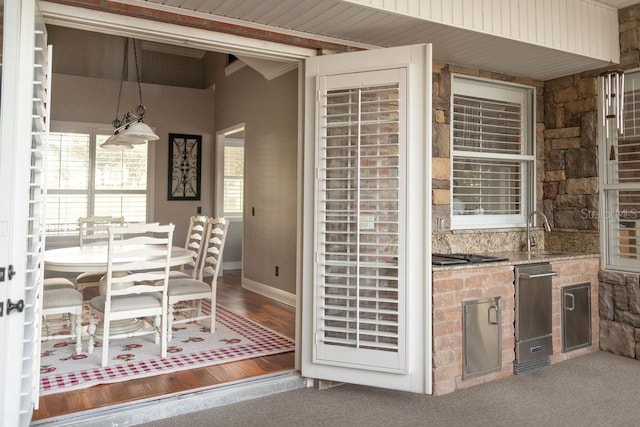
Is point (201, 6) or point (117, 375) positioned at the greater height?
point (201, 6)

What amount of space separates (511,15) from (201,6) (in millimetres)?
2065

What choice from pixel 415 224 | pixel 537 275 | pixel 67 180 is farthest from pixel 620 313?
pixel 67 180

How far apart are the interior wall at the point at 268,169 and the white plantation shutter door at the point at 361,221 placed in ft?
7.42

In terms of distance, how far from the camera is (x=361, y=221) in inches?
123

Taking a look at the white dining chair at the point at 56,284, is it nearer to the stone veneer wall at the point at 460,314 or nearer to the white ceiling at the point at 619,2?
the stone veneer wall at the point at 460,314

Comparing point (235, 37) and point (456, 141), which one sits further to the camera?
point (456, 141)

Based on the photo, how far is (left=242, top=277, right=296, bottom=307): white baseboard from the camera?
18.3 ft

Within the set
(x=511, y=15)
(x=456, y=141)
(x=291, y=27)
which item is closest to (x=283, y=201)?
(x=456, y=141)

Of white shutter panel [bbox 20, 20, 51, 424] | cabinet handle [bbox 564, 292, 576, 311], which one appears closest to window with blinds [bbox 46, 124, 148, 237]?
white shutter panel [bbox 20, 20, 51, 424]

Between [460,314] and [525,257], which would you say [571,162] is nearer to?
[525,257]

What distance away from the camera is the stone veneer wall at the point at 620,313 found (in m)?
3.88

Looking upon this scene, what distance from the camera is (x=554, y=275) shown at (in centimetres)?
380

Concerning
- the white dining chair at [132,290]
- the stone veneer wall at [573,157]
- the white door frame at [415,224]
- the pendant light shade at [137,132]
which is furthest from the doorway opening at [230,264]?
the stone veneer wall at [573,157]

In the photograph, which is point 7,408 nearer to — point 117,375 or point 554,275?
point 117,375
